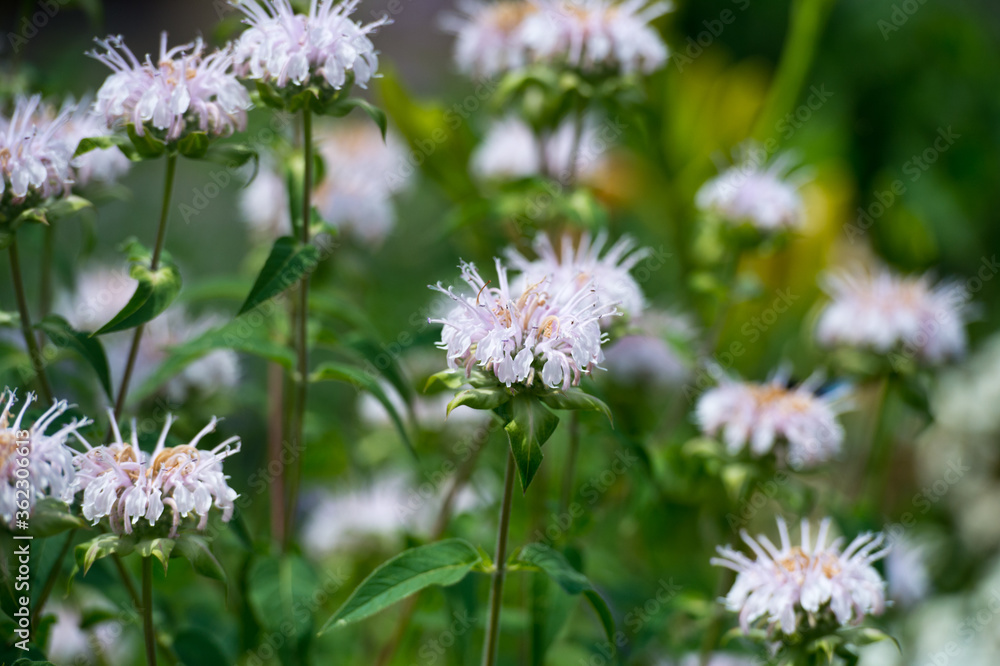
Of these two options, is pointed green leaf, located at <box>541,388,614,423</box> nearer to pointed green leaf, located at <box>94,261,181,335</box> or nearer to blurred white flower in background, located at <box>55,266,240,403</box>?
pointed green leaf, located at <box>94,261,181,335</box>

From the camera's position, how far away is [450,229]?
58.2 inches

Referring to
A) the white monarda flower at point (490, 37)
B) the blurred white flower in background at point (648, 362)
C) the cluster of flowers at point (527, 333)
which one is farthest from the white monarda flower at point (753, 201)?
the cluster of flowers at point (527, 333)

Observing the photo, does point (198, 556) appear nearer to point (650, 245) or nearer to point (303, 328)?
point (303, 328)

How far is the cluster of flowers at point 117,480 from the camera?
2.94 feet

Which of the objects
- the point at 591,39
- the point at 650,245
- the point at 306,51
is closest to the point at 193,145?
the point at 306,51

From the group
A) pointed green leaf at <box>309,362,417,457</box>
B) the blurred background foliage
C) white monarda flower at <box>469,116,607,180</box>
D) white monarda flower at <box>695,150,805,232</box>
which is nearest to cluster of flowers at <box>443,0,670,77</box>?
the blurred background foliage

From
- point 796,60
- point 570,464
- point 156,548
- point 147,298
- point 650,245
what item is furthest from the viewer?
point 650,245

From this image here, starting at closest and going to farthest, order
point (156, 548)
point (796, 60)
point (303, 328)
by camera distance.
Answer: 1. point (156, 548)
2. point (303, 328)
3. point (796, 60)

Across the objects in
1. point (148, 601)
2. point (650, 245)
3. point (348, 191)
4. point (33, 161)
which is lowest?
point (148, 601)

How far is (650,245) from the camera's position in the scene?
9.84 feet

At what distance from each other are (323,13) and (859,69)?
3838 millimetres

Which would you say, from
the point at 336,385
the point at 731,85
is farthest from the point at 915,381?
the point at 731,85

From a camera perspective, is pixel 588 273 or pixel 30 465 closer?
pixel 30 465

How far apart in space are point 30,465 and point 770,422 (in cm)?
102
